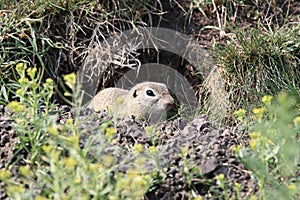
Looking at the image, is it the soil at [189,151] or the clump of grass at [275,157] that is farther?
the soil at [189,151]

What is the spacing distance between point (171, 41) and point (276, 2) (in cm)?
110

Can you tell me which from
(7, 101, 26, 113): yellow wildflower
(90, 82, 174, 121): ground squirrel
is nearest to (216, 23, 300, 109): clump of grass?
(90, 82, 174, 121): ground squirrel

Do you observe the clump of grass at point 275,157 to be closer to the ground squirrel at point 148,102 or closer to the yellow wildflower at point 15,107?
the yellow wildflower at point 15,107

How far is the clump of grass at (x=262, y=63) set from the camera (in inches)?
221

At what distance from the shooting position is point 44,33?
5.85 meters

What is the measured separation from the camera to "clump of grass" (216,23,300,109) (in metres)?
5.62

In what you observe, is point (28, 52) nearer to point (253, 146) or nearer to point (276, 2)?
point (276, 2)

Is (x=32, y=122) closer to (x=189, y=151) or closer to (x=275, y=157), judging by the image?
(x=189, y=151)

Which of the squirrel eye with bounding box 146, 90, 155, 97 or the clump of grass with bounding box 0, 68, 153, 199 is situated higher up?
the clump of grass with bounding box 0, 68, 153, 199

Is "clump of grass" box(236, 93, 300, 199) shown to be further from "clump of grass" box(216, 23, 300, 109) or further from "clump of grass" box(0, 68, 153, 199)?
"clump of grass" box(216, 23, 300, 109)

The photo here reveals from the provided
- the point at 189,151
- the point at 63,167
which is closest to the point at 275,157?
the point at 189,151

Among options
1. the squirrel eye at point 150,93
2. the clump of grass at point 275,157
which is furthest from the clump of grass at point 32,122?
the squirrel eye at point 150,93

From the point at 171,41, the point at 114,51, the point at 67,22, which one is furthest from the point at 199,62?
the point at 67,22

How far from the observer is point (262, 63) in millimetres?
5652
